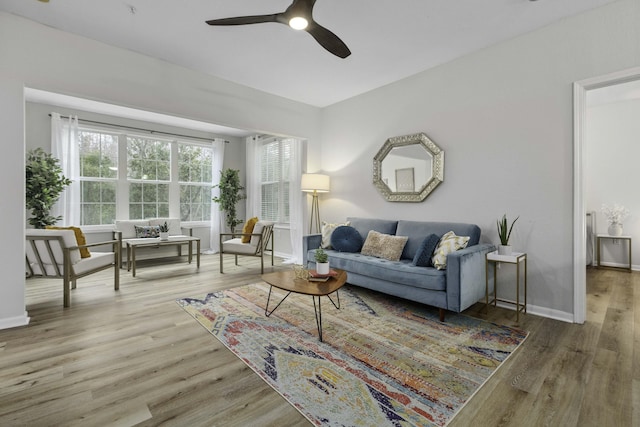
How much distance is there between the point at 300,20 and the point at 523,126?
2.46m

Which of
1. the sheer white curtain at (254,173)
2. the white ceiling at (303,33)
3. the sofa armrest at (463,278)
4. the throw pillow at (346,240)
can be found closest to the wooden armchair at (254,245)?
the throw pillow at (346,240)

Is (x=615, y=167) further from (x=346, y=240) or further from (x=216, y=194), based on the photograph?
(x=216, y=194)

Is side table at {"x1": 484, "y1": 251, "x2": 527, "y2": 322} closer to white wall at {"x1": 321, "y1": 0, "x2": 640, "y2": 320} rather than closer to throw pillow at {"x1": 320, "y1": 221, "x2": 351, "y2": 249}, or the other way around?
white wall at {"x1": 321, "y1": 0, "x2": 640, "y2": 320}

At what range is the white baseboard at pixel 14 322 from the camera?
106 inches

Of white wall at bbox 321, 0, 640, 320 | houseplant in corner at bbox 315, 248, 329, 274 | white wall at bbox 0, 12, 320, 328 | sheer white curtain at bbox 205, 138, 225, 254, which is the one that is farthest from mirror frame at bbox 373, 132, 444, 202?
sheer white curtain at bbox 205, 138, 225, 254

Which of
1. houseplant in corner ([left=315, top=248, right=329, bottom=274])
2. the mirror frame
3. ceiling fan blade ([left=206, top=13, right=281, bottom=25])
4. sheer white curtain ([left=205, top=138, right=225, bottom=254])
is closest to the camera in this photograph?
ceiling fan blade ([left=206, top=13, right=281, bottom=25])

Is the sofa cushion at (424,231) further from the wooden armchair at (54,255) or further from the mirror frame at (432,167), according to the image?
the wooden armchair at (54,255)

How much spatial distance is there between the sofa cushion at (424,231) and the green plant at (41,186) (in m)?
5.02

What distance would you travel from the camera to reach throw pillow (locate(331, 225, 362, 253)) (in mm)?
4012

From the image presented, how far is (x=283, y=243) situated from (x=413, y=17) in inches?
182

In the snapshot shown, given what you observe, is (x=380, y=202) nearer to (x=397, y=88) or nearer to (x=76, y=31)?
(x=397, y=88)

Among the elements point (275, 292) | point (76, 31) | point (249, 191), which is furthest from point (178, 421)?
point (249, 191)

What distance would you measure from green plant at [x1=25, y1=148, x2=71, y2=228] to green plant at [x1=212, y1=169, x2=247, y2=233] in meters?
2.62

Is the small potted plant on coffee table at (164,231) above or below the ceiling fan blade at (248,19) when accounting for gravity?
below
